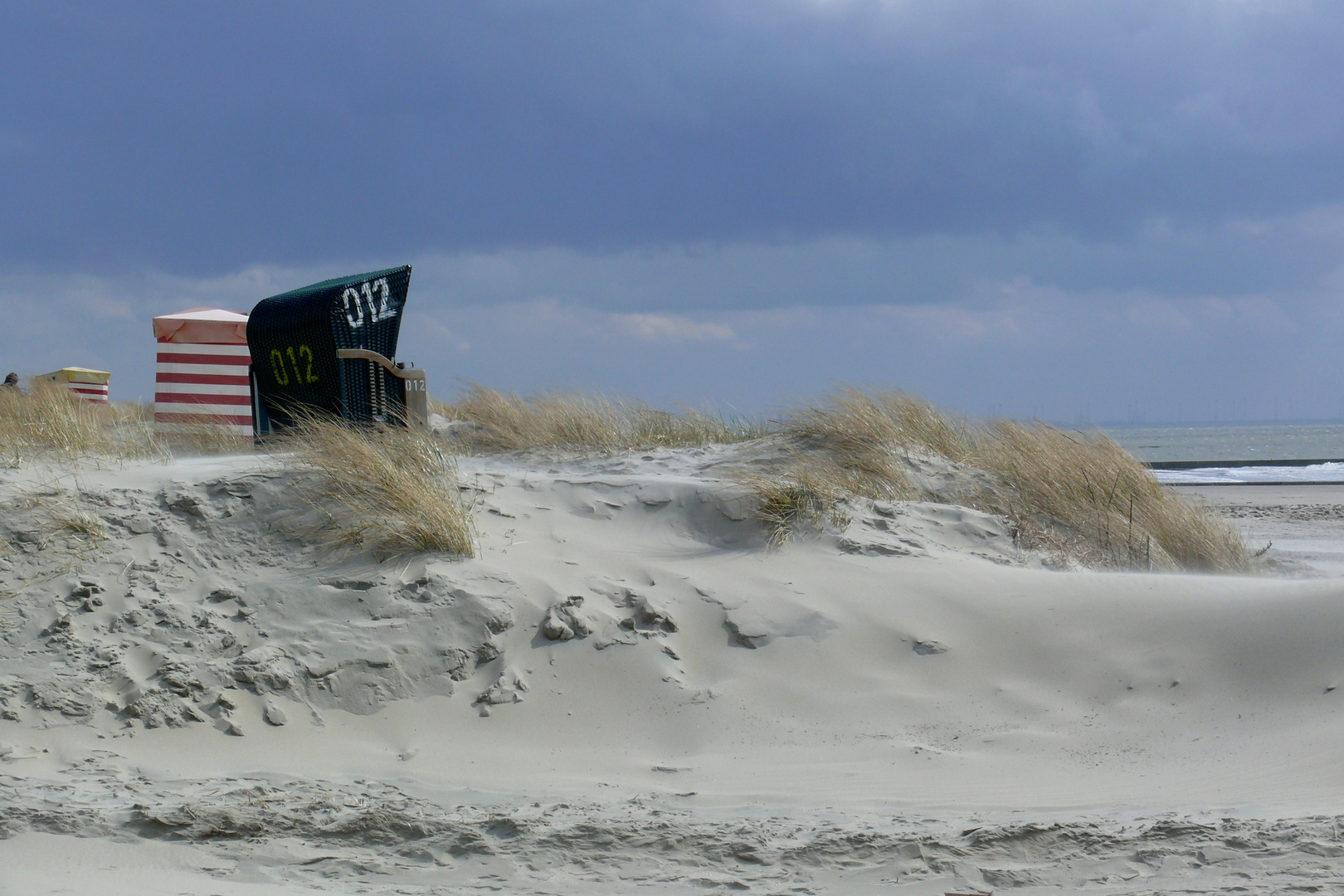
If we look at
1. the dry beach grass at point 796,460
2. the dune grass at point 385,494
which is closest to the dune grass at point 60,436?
the dry beach grass at point 796,460

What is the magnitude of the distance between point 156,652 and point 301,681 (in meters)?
0.66

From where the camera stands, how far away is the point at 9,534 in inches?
183

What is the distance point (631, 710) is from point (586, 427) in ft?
14.0

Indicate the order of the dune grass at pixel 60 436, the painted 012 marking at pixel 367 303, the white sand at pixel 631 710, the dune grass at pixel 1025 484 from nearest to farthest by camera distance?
the white sand at pixel 631 710 → the dune grass at pixel 60 436 → the dune grass at pixel 1025 484 → the painted 012 marking at pixel 367 303

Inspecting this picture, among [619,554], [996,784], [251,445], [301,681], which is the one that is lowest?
[996,784]

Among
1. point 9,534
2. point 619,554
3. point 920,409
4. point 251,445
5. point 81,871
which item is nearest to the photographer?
point 81,871

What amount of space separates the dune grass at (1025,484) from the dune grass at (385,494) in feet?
5.78

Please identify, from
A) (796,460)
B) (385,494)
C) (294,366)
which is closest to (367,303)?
(294,366)

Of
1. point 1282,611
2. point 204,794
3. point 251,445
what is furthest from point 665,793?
point 251,445

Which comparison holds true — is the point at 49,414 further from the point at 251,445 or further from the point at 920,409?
the point at 920,409

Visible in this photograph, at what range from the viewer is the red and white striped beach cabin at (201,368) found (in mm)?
9391

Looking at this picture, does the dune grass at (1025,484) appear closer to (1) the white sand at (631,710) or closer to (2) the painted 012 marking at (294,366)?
(1) the white sand at (631,710)

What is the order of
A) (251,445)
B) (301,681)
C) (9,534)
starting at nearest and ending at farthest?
(301,681)
(9,534)
(251,445)

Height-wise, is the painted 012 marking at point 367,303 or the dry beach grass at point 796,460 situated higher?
the painted 012 marking at point 367,303
